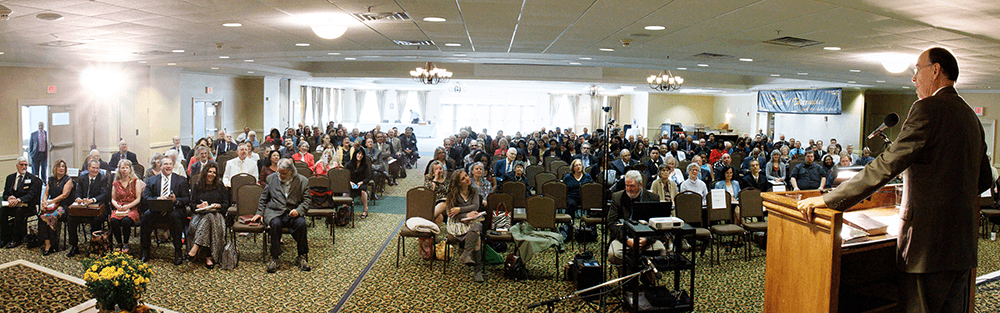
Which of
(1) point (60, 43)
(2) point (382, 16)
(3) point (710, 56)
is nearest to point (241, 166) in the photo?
(1) point (60, 43)

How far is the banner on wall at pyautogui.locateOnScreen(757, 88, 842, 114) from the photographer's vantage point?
19766 millimetres

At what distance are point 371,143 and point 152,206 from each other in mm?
5499

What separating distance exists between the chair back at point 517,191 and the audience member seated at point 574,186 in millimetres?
619

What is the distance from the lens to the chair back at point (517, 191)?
862cm

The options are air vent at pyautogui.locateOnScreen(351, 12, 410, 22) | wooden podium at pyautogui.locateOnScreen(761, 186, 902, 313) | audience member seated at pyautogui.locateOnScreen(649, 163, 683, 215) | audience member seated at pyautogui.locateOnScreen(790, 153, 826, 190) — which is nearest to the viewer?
wooden podium at pyautogui.locateOnScreen(761, 186, 902, 313)

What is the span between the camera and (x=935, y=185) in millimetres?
2113

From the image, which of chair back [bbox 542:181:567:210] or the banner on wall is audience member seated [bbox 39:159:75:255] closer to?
chair back [bbox 542:181:567:210]

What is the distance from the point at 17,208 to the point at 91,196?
898mm

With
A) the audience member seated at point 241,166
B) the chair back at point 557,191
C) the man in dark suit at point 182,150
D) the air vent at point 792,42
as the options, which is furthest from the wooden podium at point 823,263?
the man in dark suit at point 182,150

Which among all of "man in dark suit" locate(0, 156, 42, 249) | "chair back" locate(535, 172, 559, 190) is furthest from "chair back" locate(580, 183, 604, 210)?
"man in dark suit" locate(0, 156, 42, 249)

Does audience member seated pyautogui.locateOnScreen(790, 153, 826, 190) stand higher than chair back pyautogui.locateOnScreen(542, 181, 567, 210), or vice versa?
audience member seated pyautogui.locateOnScreen(790, 153, 826, 190)

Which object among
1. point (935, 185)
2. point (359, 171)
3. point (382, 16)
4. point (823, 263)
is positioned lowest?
point (359, 171)

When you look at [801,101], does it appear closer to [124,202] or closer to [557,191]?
[557,191]

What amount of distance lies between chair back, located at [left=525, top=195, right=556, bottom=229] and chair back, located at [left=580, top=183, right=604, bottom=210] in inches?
40.6
